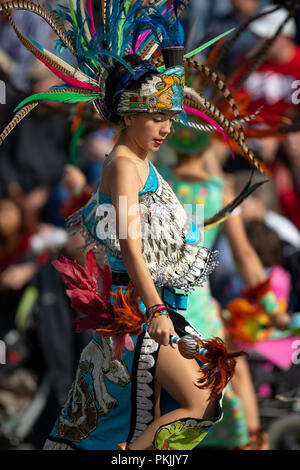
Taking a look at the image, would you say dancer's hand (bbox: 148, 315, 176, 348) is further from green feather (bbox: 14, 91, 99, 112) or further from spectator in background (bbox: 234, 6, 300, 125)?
spectator in background (bbox: 234, 6, 300, 125)

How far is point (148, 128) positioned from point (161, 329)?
73 cm

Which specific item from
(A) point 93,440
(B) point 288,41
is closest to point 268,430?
(A) point 93,440

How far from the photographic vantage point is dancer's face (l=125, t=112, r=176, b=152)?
3.15 metres

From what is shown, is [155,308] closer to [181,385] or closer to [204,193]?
[181,385]

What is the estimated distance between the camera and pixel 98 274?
326cm

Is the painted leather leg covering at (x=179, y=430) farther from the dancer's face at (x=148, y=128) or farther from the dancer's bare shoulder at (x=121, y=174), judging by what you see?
the dancer's face at (x=148, y=128)

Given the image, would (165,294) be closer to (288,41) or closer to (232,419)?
(232,419)

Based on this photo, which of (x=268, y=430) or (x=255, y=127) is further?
(x=268, y=430)

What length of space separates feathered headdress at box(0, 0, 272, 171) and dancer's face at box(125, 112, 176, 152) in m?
0.04

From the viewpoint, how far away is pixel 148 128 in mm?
3154

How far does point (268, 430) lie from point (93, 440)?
2.21 metres

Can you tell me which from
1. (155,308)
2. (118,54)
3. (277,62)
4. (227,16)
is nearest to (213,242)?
(118,54)

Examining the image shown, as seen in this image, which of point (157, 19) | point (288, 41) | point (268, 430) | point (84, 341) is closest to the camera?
point (157, 19)
